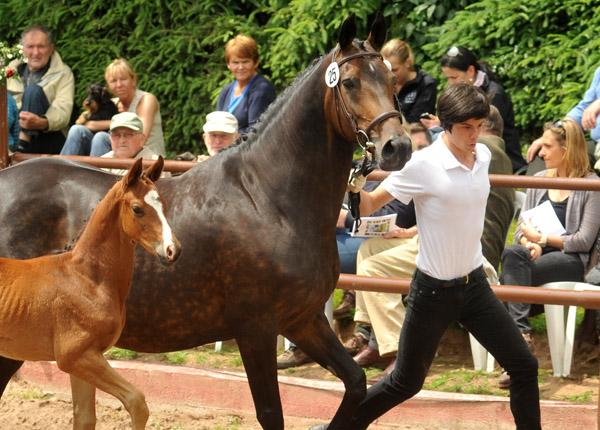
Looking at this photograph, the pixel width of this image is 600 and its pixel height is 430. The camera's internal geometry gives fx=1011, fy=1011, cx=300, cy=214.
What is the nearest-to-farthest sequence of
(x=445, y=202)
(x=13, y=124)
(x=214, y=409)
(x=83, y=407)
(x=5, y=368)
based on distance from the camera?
(x=83, y=407) → (x=445, y=202) → (x=5, y=368) → (x=214, y=409) → (x=13, y=124)

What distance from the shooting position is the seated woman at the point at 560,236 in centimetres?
647

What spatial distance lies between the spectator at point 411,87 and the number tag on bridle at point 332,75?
3.41 m

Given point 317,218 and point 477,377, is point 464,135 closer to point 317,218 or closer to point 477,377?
point 317,218

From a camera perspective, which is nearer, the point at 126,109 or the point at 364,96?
the point at 364,96

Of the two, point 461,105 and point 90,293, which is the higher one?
point 461,105

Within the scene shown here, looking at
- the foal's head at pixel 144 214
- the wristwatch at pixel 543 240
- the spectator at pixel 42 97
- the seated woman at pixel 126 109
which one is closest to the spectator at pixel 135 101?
the seated woman at pixel 126 109

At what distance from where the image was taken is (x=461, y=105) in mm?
4629

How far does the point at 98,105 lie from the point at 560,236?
431 centimetres

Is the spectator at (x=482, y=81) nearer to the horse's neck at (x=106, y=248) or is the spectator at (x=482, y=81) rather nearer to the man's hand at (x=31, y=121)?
the man's hand at (x=31, y=121)

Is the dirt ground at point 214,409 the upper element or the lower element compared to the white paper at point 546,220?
lower

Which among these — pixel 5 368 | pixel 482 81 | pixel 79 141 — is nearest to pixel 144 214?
pixel 5 368

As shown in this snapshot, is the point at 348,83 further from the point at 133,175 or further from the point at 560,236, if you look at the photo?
the point at 560,236

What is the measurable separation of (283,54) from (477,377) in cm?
492

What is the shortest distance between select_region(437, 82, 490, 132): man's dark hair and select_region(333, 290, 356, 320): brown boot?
2.77m
